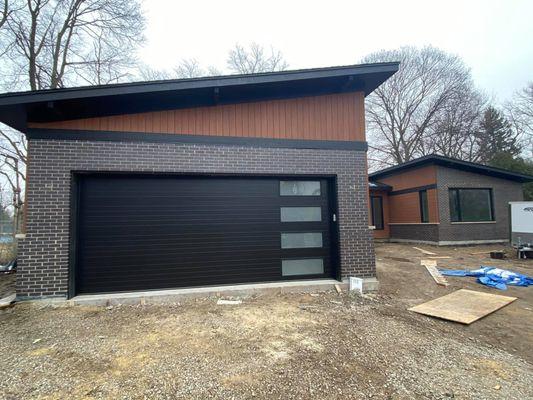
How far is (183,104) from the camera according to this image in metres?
5.89

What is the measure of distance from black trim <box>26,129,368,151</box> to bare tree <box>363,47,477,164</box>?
22.1 meters

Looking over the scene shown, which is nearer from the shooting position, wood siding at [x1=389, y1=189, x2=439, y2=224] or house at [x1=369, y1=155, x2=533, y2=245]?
house at [x1=369, y1=155, x2=533, y2=245]

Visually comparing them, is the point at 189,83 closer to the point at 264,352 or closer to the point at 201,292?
the point at 201,292

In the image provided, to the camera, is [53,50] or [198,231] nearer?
[198,231]

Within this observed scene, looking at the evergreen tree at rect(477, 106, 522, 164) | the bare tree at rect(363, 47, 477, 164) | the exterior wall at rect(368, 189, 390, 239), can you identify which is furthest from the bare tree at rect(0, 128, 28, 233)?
the evergreen tree at rect(477, 106, 522, 164)

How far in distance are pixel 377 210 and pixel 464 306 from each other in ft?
40.3

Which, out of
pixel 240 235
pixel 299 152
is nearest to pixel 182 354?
pixel 240 235

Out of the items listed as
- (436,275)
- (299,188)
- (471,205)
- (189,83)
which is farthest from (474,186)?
(189,83)

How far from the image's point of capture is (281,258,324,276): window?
247 inches

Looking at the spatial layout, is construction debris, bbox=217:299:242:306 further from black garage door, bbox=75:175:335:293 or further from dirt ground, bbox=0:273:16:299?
dirt ground, bbox=0:273:16:299

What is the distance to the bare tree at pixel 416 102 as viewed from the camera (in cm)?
2405

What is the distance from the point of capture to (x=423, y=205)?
14.6 meters

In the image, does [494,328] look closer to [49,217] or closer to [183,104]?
[183,104]

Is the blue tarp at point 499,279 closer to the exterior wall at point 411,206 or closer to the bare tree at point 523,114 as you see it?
the exterior wall at point 411,206
